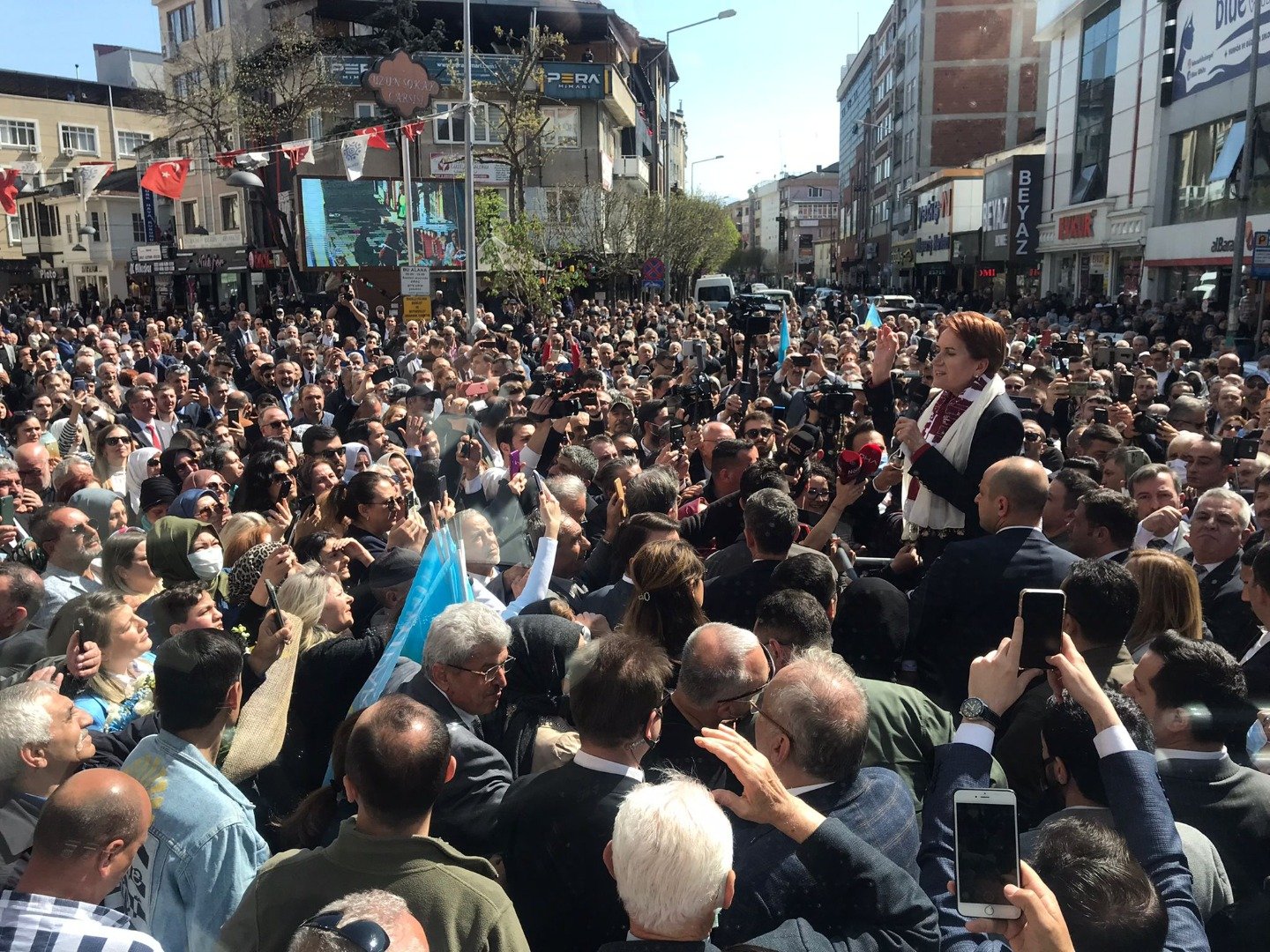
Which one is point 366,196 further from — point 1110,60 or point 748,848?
point 748,848

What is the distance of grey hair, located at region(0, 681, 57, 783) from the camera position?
287cm

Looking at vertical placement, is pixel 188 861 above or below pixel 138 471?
below

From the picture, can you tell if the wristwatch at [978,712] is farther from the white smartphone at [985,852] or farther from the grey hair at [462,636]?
the grey hair at [462,636]

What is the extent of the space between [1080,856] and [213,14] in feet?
149

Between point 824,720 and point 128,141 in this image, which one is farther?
point 128,141

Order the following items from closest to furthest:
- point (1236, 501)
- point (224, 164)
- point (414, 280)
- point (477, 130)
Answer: point (1236, 501), point (224, 164), point (414, 280), point (477, 130)

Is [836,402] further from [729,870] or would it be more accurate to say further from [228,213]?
[228,213]

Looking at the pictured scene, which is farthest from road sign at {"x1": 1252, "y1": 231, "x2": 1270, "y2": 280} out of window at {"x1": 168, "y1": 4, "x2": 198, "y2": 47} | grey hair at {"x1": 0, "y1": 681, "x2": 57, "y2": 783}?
window at {"x1": 168, "y1": 4, "x2": 198, "y2": 47}

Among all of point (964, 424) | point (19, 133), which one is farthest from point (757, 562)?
point (19, 133)

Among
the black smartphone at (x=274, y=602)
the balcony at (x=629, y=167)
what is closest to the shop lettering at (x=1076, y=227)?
the balcony at (x=629, y=167)

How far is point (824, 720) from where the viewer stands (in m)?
2.49

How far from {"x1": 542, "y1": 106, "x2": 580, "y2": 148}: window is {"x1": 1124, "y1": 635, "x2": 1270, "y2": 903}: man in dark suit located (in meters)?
37.5

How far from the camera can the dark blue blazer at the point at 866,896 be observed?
2.21 meters

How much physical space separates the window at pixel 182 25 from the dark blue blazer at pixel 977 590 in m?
A: 44.7
